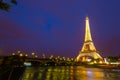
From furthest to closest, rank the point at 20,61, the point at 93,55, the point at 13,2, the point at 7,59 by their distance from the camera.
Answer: the point at 93,55, the point at 20,61, the point at 7,59, the point at 13,2

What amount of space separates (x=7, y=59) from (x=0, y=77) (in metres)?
1.04

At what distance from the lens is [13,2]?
821cm

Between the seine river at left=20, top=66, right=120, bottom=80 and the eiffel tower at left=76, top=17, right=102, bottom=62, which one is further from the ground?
the eiffel tower at left=76, top=17, right=102, bottom=62

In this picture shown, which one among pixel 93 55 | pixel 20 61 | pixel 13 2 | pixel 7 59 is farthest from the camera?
pixel 93 55

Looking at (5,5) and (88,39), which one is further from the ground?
(88,39)

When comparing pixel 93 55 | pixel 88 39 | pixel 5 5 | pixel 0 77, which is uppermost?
pixel 88 39

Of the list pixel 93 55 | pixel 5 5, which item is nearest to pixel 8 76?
pixel 5 5

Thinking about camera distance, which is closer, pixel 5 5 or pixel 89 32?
pixel 5 5

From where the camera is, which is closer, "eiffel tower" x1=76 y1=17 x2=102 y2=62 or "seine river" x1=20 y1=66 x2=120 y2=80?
"seine river" x1=20 y1=66 x2=120 y2=80

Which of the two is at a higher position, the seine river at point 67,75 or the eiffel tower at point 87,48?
the eiffel tower at point 87,48

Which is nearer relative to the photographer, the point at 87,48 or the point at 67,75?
the point at 67,75

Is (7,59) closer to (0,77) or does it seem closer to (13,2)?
(0,77)

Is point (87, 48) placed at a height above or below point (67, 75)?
above

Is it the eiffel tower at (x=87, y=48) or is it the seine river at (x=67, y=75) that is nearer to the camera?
the seine river at (x=67, y=75)
